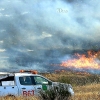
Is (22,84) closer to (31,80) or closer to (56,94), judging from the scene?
(31,80)

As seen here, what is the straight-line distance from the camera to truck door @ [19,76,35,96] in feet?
53.0

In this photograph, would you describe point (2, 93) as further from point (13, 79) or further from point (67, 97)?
point (67, 97)

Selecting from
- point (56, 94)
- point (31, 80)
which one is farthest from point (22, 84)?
point (56, 94)

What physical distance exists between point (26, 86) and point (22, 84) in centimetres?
25

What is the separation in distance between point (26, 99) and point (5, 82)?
3.96m

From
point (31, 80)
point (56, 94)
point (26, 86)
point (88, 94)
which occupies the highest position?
point (56, 94)

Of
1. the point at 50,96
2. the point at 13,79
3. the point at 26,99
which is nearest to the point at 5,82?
the point at 13,79

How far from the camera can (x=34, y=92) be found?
52.7 ft

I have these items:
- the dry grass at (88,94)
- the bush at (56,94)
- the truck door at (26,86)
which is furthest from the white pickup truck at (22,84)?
the bush at (56,94)

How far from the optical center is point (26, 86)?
16.4 metres

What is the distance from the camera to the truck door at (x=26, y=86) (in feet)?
53.0

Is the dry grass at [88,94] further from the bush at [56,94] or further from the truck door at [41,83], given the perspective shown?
the truck door at [41,83]

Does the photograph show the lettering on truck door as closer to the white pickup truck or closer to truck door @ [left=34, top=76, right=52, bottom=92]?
the white pickup truck

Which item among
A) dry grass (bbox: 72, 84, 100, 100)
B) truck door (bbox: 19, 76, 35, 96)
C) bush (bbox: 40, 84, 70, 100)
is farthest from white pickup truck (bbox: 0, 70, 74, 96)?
bush (bbox: 40, 84, 70, 100)
